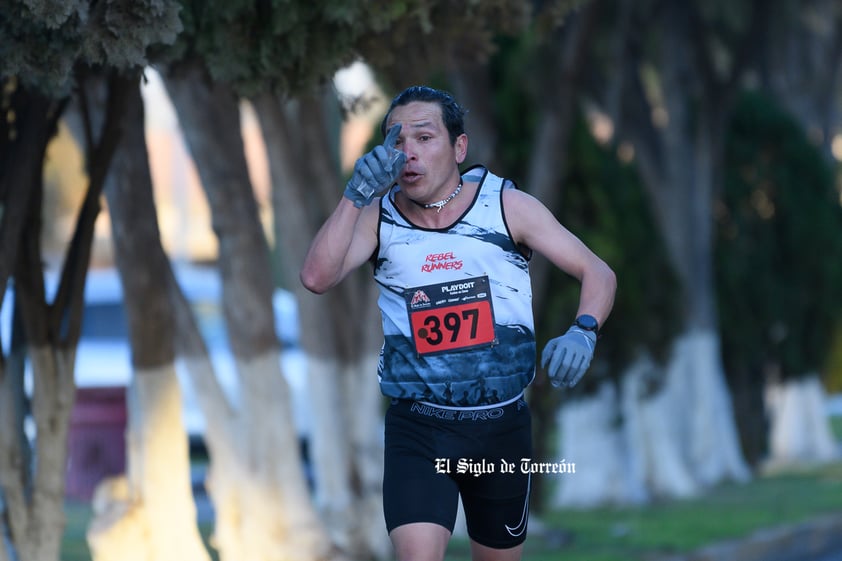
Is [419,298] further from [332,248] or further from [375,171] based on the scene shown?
[375,171]

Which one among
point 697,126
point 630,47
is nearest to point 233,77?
point 630,47

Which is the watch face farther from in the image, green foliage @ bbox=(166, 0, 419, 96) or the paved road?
the paved road

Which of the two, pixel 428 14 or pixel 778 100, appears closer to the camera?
pixel 428 14

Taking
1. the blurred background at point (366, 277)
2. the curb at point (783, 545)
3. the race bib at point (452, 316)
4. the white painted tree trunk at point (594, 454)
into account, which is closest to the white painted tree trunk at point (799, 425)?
the blurred background at point (366, 277)

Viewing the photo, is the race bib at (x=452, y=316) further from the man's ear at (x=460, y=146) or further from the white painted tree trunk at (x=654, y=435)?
the white painted tree trunk at (x=654, y=435)

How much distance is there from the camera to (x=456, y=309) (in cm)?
442

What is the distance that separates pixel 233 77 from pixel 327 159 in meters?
3.57

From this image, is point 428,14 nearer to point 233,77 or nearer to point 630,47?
point 233,77

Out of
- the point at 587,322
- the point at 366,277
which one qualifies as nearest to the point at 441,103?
the point at 587,322

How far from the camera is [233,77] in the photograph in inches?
230

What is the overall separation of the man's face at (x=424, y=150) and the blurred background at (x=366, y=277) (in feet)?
3.24

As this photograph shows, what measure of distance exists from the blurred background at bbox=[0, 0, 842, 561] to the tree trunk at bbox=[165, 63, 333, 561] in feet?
0.05

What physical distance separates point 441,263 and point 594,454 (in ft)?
30.6

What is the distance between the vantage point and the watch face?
4320 mm
